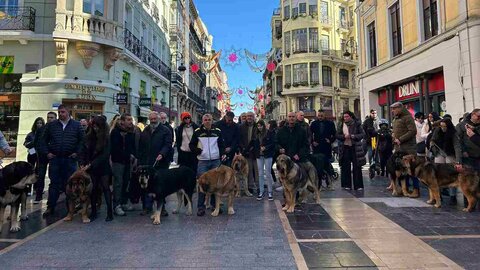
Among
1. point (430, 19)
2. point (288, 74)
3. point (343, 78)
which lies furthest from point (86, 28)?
point (343, 78)

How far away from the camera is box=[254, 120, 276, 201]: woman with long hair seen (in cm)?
817

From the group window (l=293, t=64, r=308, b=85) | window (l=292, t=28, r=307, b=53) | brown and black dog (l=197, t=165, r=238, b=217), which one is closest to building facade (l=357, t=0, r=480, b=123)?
brown and black dog (l=197, t=165, r=238, b=217)

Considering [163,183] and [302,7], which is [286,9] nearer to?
[302,7]

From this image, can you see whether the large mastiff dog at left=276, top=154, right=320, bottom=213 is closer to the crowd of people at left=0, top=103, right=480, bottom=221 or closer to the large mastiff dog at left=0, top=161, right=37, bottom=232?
the crowd of people at left=0, top=103, right=480, bottom=221

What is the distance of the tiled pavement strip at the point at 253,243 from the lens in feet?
13.5

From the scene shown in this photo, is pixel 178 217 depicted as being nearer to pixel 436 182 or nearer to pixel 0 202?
pixel 0 202

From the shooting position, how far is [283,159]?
6672mm

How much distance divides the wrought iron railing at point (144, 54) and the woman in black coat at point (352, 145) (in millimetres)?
15161

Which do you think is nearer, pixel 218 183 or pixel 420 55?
pixel 218 183

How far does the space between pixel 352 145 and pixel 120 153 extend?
5.79 m

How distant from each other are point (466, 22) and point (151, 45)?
66.1 feet

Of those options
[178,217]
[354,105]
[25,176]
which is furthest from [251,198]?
[354,105]

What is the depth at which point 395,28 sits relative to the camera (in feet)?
58.9

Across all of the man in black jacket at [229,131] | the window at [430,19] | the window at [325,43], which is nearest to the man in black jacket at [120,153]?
the man in black jacket at [229,131]
